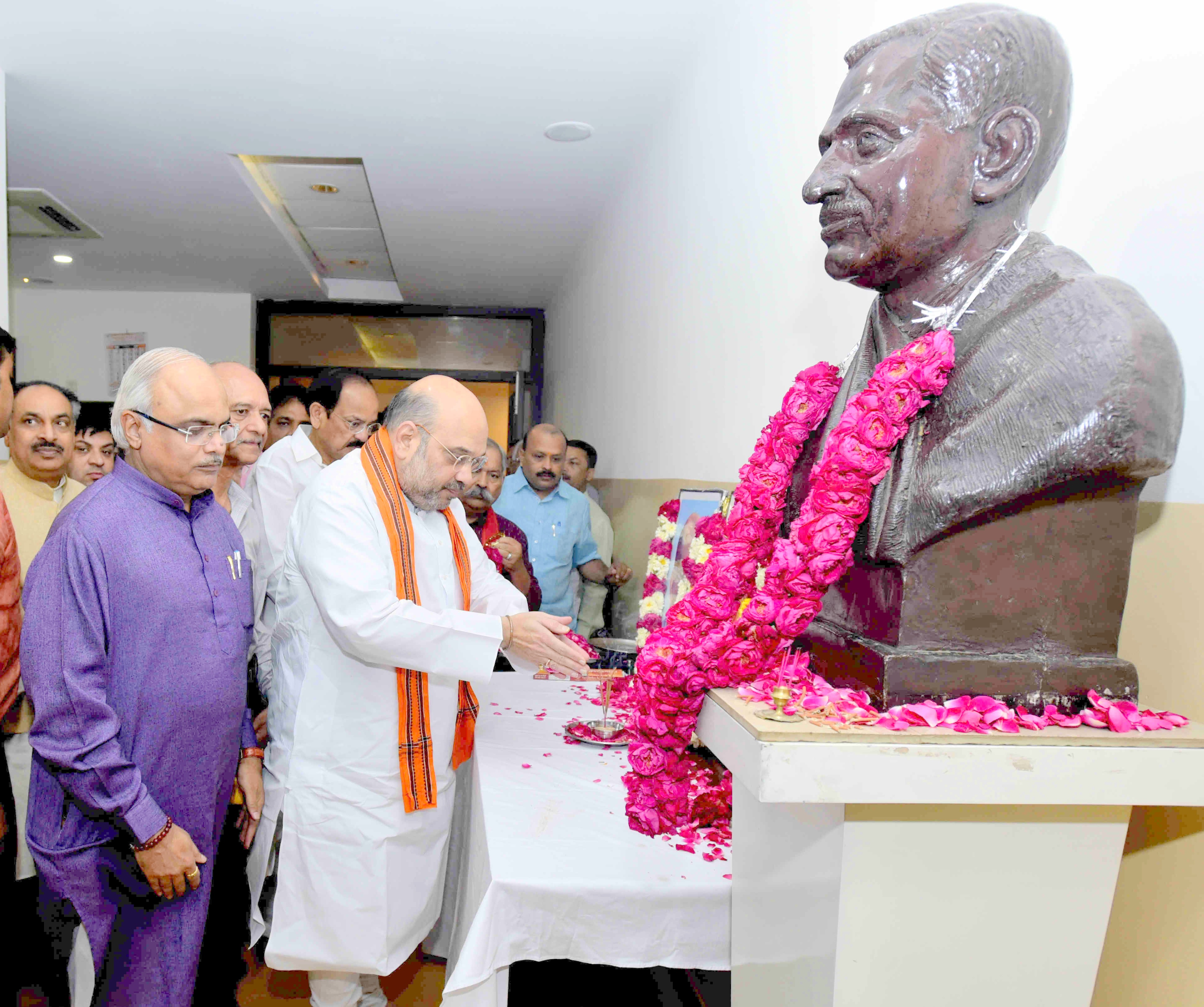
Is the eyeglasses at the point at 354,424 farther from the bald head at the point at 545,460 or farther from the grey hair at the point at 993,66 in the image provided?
the grey hair at the point at 993,66

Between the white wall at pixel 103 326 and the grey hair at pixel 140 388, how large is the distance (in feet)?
22.3

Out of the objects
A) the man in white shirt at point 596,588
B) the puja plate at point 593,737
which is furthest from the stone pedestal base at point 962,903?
the man in white shirt at point 596,588

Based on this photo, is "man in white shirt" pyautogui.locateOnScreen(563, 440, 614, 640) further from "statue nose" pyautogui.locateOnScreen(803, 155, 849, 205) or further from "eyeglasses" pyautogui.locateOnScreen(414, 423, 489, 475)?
"statue nose" pyautogui.locateOnScreen(803, 155, 849, 205)

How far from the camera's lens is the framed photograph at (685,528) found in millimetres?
2477

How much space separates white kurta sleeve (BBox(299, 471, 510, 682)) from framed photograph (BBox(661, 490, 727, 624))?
65cm

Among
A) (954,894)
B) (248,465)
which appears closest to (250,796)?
(248,465)

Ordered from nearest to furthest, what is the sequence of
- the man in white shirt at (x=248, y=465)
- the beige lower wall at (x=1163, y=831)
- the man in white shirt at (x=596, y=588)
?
1. the beige lower wall at (x=1163, y=831)
2. the man in white shirt at (x=248, y=465)
3. the man in white shirt at (x=596, y=588)

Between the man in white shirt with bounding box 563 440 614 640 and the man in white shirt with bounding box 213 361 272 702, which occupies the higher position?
the man in white shirt with bounding box 213 361 272 702

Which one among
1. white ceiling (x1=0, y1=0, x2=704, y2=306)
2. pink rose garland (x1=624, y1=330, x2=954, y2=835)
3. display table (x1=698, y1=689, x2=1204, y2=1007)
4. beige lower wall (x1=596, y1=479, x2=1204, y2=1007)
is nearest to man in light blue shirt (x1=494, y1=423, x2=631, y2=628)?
white ceiling (x1=0, y1=0, x2=704, y2=306)

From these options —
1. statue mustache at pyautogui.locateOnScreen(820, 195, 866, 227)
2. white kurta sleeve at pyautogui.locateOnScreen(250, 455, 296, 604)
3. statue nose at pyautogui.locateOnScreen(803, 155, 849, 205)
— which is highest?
statue nose at pyautogui.locateOnScreen(803, 155, 849, 205)

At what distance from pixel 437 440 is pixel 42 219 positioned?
5.14 m

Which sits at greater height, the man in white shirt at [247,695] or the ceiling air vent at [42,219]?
the ceiling air vent at [42,219]

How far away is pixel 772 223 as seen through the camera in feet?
7.76

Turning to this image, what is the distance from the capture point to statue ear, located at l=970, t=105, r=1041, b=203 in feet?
3.34
